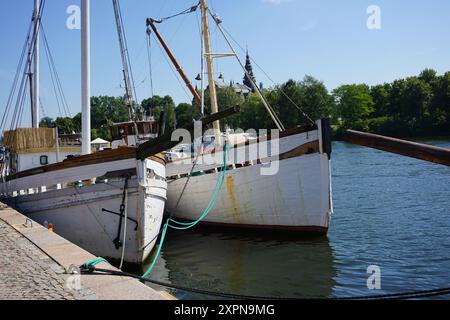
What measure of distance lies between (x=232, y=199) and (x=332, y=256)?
3.62 m

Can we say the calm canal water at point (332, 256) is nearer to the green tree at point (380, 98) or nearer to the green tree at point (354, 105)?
the green tree at point (354, 105)

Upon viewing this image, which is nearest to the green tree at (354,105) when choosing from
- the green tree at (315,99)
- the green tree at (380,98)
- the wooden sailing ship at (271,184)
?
the green tree at (380,98)

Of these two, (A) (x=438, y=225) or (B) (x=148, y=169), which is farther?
(A) (x=438, y=225)

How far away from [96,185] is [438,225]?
10.4 metres

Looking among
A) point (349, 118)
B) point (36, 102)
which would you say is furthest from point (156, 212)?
point (349, 118)

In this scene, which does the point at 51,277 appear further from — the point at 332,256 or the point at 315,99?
the point at 315,99

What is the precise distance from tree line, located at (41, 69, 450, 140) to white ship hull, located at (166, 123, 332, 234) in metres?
51.0

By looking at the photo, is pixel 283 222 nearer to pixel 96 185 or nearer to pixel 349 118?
pixel 96 185

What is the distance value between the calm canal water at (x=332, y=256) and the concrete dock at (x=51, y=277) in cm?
253

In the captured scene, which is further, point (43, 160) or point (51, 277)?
point (43, 160)

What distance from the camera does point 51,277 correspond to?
5730 mm

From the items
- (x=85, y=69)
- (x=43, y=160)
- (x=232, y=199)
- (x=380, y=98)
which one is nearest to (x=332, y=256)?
(x=232, y=199)
